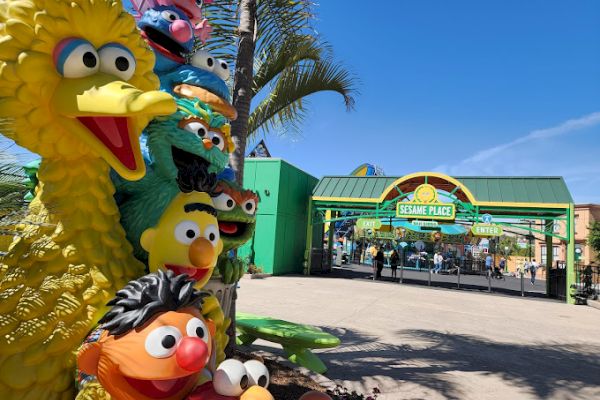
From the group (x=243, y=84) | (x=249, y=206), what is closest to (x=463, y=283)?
(x=243, y=84)

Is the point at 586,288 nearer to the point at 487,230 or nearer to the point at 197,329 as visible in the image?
the point at 487,230

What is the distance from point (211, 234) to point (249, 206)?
0.73 meters

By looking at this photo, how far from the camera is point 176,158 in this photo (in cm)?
255

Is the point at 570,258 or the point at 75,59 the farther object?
the point at 570,258

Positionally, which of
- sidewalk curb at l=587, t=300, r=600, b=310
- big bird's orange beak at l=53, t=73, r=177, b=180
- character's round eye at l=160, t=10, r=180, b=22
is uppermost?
character's round eye at l=160, t=10, r=180, b=22

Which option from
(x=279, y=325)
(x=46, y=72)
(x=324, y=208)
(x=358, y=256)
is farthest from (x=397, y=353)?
(x=358, y=256)

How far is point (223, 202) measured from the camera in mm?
2758

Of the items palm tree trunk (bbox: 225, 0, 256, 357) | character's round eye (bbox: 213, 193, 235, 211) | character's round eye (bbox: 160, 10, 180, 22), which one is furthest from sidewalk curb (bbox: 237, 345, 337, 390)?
character's round eye (bbox: 160, 10, 180, 22)

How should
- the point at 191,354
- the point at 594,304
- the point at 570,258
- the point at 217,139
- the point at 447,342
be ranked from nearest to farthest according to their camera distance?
1. the point at 191,354
2. the point at 217,139
3. the point at 447,342
4. the point at 594,304
5. the point at 570,258

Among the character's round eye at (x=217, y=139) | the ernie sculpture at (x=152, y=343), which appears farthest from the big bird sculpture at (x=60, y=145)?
the character's round eye at (x=217, y=139)

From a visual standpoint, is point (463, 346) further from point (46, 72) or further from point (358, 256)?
point (358, 256)

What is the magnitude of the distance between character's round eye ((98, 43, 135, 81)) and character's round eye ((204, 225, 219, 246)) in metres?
0.84

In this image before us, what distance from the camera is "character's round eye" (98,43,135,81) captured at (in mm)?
1795

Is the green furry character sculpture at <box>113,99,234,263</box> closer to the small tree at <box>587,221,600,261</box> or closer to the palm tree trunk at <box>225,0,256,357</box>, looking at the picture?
the palm tree trunk at <box>225,0,256,357</box>
